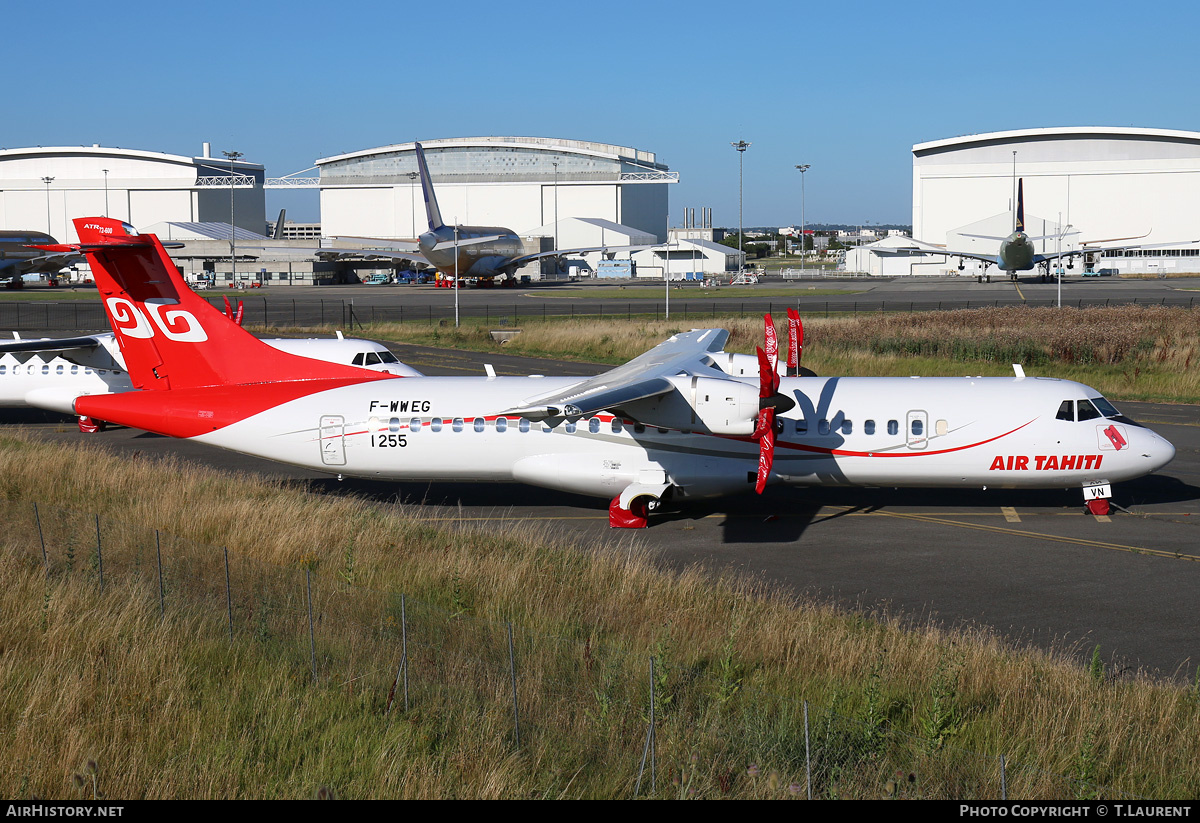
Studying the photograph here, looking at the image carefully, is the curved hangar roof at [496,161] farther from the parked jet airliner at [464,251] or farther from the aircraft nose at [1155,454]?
the aircraft nose at [1155,454]

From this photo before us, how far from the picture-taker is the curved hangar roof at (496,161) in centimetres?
16825

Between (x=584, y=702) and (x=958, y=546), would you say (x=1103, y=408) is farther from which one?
(x=584, y=702)

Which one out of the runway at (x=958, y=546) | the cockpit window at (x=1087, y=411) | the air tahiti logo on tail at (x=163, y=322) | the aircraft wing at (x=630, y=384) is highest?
the air tahiti logo on tail at (x=163, y=322)

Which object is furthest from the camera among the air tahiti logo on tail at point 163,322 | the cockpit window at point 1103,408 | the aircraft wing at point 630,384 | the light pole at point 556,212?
the light pole at point 556,212

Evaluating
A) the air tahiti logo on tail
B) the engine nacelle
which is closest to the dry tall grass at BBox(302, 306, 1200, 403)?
the engine nacelle

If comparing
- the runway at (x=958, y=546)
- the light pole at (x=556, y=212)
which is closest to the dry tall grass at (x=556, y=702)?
the runway at (x=958, y=546)

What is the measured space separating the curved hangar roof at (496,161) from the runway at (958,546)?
14315cm

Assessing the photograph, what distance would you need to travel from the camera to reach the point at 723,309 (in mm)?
85062

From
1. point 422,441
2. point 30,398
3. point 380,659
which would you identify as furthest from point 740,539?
point 30,398

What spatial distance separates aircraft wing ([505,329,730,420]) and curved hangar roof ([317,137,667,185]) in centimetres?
14420

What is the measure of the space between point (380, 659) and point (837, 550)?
38.1ft

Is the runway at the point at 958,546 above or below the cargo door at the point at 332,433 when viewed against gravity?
below

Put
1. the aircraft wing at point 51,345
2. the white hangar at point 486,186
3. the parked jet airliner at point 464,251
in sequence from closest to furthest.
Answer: the aircraft wing at point 51,345 → the parked jet airliner at point 464,251 → the white hangar at point 486,186

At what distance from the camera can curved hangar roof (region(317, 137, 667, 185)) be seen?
16825 centimetres
